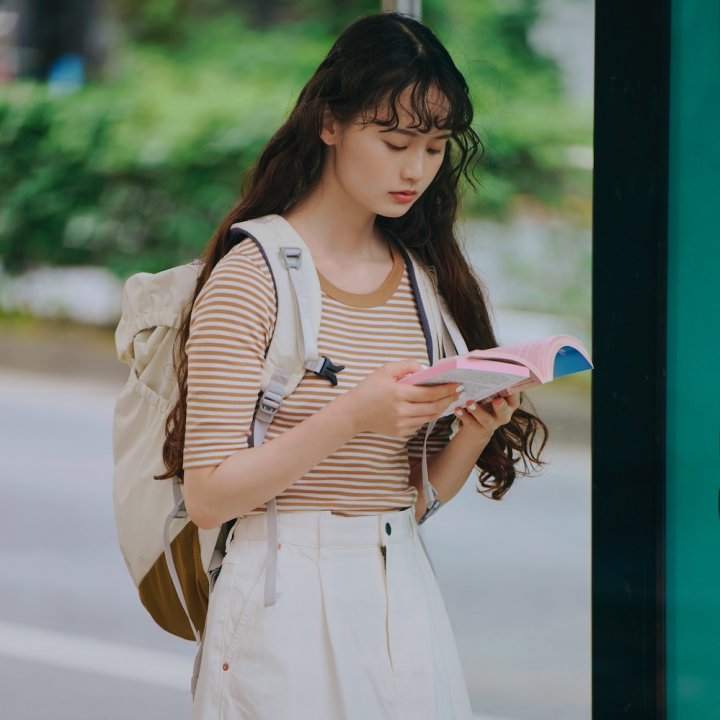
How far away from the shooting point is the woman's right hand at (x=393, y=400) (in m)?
1.61

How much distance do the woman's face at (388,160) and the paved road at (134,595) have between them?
2463 mm

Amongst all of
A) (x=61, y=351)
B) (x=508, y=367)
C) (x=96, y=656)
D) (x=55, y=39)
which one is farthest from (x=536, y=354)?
(x=55, y=39)

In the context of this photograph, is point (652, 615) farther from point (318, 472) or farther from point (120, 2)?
point (120, 2)

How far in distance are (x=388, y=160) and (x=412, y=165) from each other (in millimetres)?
34

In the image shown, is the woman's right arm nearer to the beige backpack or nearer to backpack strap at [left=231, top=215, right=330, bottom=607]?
backpack strap at [left=231, top=215, right=330, bottom=607]

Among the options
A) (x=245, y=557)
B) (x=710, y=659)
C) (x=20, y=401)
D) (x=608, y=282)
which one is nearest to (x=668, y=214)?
(x=608, y=282)

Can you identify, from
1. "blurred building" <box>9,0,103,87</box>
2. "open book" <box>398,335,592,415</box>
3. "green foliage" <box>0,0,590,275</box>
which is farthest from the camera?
"blurred building" <box>9,0,103,87</box>

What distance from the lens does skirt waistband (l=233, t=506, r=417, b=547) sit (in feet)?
5.60

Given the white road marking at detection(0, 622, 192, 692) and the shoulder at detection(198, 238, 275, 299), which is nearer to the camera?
the shoulder at detection(198, 238, 275, 299)

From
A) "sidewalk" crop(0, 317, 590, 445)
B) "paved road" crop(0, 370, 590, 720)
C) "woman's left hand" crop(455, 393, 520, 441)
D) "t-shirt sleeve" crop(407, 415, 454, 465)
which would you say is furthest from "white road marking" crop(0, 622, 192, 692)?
"sidewalk" crop(0, 317, 590, 445)

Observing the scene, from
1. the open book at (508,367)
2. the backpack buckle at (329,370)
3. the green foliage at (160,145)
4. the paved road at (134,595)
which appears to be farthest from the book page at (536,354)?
the green foliage at (160,145)

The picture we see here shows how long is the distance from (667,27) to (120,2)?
35.4ft

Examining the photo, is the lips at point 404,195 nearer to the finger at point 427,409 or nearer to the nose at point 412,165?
the nose at point 412,165

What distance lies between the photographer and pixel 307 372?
67.2 inches
